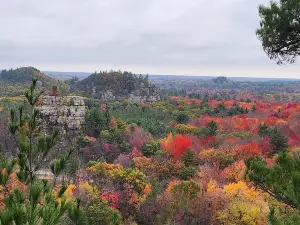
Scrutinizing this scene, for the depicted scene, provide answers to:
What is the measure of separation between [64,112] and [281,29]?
179ft

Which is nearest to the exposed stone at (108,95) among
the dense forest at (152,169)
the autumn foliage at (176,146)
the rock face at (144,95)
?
the rock face at (144,95)

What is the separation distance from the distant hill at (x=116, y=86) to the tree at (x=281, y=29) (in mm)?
134863

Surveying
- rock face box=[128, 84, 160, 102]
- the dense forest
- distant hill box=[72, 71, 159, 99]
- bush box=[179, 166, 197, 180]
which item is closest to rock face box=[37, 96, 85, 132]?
the dense forest

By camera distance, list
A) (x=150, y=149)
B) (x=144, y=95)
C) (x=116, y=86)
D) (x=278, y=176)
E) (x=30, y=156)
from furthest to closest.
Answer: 1. (x=116, y=86)
2. (x=144, y=95)
3. (x=150, y=149)
4. (x=278, y=176)
5. (x=30, y=156)

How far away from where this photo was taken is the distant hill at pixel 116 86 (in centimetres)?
14775

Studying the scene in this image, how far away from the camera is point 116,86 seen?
150625 mm

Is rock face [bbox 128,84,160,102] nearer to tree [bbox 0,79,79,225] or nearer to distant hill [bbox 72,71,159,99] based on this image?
distant hill [bbox 72,71,159,99]

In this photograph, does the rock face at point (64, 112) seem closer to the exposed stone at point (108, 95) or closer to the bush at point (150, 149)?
the bush at point (150, 149)

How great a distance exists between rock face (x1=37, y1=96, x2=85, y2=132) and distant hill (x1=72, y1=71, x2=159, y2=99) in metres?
81.6

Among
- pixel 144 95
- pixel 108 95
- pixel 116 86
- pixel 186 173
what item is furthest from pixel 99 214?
pixel 116 86

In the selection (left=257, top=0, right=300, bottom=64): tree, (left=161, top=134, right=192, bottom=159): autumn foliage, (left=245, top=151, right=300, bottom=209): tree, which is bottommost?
(left=161, top=134, right=192, bottom=159): autumn foliage

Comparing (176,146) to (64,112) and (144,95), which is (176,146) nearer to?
(64,112)

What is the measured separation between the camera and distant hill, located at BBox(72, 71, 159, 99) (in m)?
148

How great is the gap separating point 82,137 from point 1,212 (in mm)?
49147
